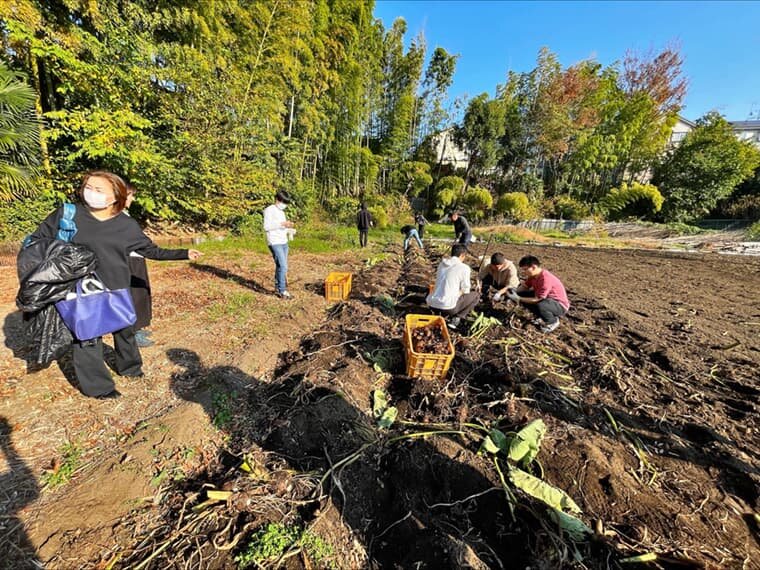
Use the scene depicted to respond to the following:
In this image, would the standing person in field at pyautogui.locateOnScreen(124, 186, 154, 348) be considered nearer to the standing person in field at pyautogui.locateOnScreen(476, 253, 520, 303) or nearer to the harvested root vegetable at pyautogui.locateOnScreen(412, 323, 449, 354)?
the harvested root vegetable at pyautogui.locateOnScreen(412, 323, 449, 354)

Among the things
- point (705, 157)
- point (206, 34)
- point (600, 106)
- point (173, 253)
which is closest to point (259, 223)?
point (206, 34)

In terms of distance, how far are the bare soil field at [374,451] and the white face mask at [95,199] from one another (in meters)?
1.42

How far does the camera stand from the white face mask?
1834 mm

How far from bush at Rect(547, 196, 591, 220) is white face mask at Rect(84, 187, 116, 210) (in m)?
19.8

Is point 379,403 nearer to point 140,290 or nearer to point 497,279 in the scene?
point 140,290

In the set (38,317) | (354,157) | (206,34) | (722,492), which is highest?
(206,34)

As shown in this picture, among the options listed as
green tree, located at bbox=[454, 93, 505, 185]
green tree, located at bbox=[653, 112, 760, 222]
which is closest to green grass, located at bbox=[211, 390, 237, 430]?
green tree, located at bbox=[454, 93, 505, 185]

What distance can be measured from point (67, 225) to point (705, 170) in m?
25.2

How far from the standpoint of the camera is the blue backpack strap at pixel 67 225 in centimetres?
181

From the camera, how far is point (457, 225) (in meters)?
7.06

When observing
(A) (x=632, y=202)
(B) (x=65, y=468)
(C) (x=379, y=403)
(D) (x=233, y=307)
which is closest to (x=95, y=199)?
(B) (x=65, y=468)

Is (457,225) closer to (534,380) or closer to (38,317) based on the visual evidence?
(534,380)

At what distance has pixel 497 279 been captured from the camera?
13.8 ft

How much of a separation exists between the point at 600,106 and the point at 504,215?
875cm
